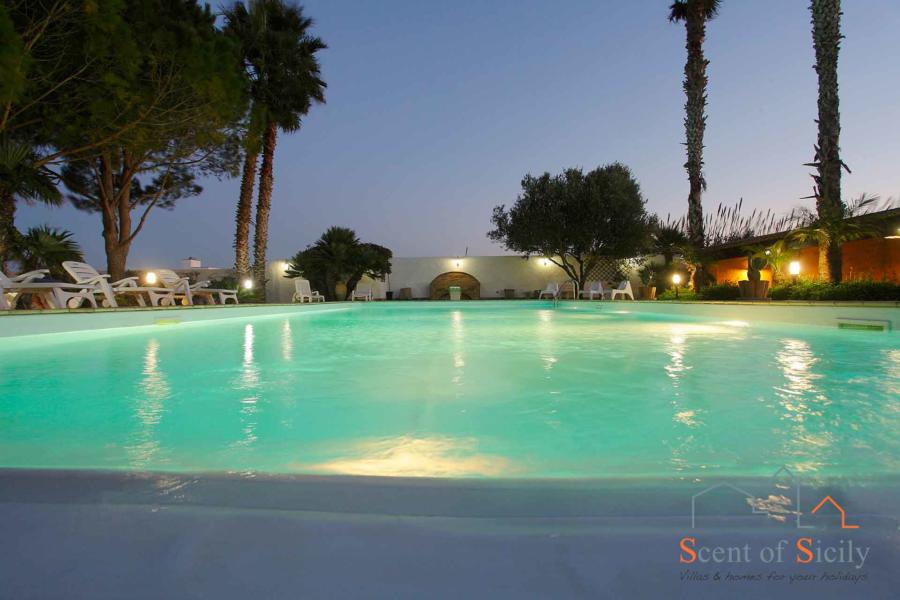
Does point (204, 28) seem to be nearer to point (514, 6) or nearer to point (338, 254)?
point (338, 254)

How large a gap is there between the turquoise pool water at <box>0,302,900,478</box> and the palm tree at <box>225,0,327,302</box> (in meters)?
9.50

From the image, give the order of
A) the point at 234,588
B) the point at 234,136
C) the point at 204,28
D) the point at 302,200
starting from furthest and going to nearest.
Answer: the point at 302,200
the point at 234,136
the point at 204,28
the point at 234,588

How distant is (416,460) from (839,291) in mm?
9196

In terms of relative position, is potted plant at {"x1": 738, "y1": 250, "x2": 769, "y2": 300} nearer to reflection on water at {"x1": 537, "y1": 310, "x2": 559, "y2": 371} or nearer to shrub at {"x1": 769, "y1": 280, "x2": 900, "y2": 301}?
shrub at {"x1": 769, "y1": 280, "x2": 900, "y2": 301}

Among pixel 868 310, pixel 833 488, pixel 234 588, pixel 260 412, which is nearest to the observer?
pixel 234 588

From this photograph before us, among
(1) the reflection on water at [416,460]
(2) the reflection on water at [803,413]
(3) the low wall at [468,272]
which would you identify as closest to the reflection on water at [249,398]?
(1) the reflection on water at [416,460]

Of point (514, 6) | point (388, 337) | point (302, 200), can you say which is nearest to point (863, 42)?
point (514, 6)

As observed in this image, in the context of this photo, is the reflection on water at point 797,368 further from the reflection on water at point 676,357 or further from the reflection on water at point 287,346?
the reflection on water at point 287,346

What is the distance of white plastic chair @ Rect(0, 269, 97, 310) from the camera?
6.98 metres

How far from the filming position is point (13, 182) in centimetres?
920

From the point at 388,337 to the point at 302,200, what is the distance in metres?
31.8

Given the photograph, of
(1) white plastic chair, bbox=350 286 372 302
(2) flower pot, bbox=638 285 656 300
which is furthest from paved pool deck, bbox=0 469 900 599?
(1) white plastic chair, bbox=350 286 372 302

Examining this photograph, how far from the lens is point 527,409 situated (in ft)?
9.32

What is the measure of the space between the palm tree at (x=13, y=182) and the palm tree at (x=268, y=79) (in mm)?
4668
